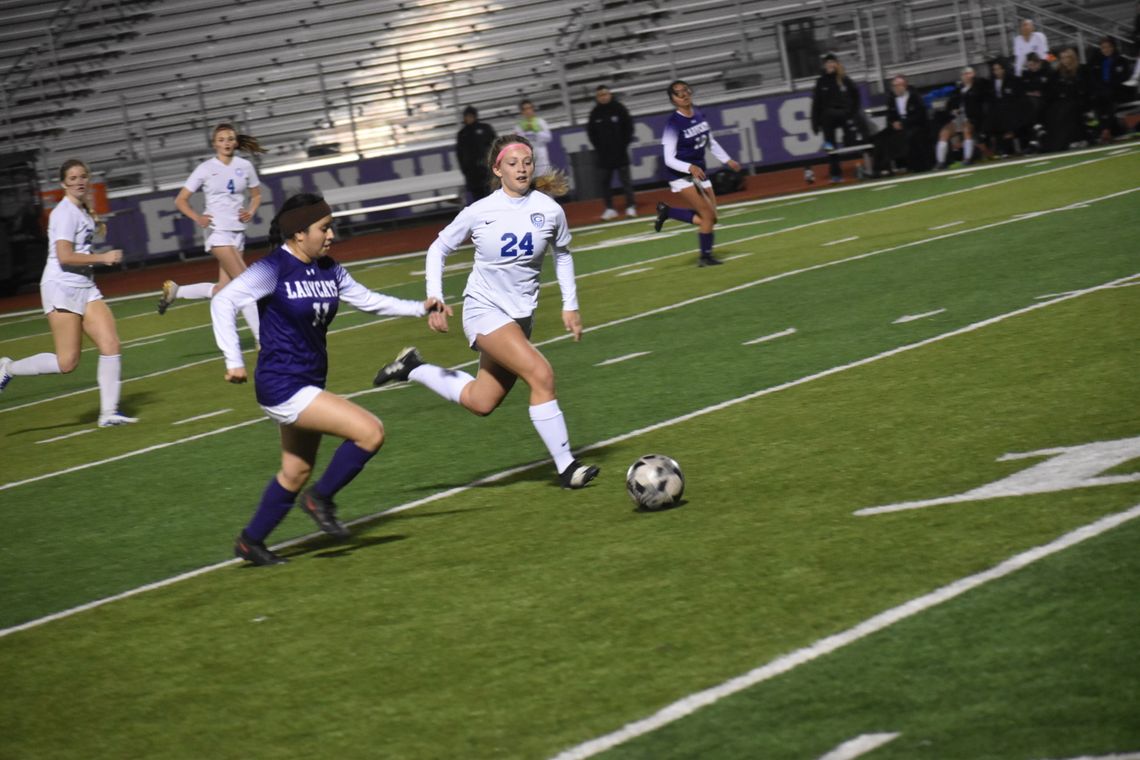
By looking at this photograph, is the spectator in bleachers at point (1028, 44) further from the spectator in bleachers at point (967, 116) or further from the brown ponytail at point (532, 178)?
the brown ponytail at point (532, 178)

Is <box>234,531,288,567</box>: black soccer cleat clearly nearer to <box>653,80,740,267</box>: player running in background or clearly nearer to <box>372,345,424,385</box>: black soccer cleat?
<box>372,345,424,385</box>: black soccer cleat

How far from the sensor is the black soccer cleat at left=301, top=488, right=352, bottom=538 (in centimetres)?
844

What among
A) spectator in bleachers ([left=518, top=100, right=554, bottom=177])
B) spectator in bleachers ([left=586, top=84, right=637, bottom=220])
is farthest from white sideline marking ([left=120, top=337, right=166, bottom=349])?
spectator in bleachers ([left=586, top=84, right=637, bottom=220])

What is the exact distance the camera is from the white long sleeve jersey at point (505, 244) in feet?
30.1

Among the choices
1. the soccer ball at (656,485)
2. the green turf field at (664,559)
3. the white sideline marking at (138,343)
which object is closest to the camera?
the green turf field at (664,559)

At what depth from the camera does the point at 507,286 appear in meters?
9.26

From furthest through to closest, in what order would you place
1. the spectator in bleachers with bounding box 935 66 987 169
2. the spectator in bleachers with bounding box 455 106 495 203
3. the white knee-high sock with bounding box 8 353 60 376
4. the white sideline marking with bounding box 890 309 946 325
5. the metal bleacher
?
the metal bleacher, the spectator in bleachers with bounding box 455 106 495 203, the spectator in bleachers with bounding box 935 66 987 169, the white knee-high sock with bounding box 8 353 60 376, the white sideline marking with bounding box 890 309 946 325

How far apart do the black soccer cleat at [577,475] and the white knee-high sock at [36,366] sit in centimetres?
671

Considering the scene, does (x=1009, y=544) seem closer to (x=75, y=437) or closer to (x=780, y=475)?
(x=780, y=475)

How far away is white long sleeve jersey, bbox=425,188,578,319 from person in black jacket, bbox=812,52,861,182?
19.4 meters

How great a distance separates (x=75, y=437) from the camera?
13.5 metres

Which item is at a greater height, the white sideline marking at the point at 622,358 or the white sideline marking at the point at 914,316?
the white sideline marking at the point at 622,358

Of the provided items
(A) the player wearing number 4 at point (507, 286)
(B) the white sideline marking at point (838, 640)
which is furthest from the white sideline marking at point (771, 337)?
(B) the white sideline marking at point (838, 640)

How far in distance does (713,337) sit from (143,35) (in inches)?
1085
